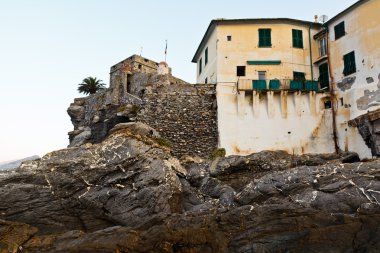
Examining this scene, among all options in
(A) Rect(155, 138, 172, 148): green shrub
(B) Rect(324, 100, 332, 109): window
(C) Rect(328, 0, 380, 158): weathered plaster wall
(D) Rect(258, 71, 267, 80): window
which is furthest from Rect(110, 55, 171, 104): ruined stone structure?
(C) Rect(328, 0, 380, 158): weathered plaster wall

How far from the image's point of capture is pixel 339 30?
110 feet

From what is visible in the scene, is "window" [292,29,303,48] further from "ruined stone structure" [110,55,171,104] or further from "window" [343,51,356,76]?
"ruined stone structure" [110,55,171,104]

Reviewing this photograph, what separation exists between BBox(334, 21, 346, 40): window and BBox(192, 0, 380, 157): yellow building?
112mm

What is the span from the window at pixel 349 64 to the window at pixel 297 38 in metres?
4.29

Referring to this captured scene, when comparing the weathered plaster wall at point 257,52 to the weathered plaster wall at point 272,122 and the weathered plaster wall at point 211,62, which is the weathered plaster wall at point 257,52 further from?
the weathered plaster wall at point 272,122

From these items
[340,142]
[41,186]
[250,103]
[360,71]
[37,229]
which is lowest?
[37,229]

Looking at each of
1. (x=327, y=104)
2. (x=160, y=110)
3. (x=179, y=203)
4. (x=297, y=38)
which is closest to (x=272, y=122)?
(x=327, y=104)

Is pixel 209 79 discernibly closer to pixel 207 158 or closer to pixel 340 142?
pixel 207 158

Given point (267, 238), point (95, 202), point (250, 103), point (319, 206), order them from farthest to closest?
1. point (250, 103)
2. point (95, 202)
3. point (319, 206)
4. point (267, 238)

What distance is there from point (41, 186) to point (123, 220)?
525cm

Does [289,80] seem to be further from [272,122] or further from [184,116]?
[184,116]

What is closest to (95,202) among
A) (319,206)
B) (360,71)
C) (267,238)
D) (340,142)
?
(267,238)

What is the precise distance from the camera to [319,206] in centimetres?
1902

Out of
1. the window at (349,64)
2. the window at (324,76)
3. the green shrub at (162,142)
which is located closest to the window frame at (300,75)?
the window at (324,76)
